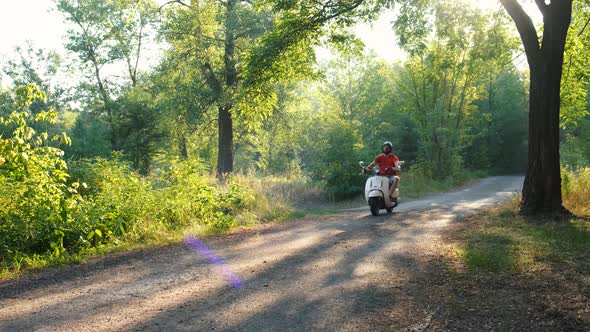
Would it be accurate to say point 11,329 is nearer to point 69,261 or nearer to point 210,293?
point 210,293

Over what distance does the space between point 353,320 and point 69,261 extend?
186 inches

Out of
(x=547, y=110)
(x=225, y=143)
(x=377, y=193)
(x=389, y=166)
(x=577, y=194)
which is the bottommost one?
(x=577, y=194)

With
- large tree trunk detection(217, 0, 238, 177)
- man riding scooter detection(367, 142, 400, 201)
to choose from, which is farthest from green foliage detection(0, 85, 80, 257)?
large tree trunk detection(217, 0, 238, 177)

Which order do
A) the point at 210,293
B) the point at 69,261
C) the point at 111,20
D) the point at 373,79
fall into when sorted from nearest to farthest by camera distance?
the point at 210,293, the point at 69,261, the point at 111,20, the point at 373,79

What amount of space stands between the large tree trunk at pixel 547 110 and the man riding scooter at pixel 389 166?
132 inches

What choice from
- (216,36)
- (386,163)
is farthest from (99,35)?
(386,163)

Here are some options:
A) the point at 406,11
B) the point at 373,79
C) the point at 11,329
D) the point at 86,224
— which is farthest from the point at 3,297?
the point at 373,79

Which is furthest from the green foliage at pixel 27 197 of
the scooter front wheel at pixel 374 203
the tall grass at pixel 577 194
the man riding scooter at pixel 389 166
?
the tall grass at pixel 577 194

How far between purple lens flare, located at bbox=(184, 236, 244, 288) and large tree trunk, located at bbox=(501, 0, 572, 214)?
21.5ft

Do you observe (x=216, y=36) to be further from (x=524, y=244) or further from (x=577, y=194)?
(x=524, y=244)

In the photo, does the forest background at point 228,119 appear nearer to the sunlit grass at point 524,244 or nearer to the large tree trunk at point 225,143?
the large tree trunk at point 225,143

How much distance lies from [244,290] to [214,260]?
1831 mm

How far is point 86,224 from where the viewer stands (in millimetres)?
7523

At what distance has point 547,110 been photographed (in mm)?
9086
